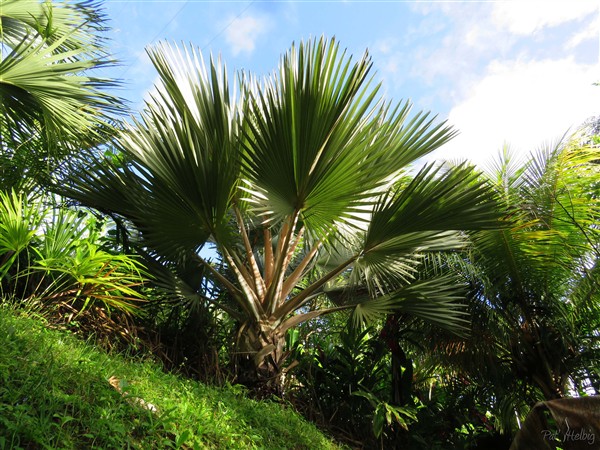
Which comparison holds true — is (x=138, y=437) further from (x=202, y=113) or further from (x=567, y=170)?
(x=567, y=170)

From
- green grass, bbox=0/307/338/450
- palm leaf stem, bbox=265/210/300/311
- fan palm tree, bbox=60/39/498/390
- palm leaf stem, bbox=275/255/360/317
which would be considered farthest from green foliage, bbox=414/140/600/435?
green grass, bbox=0/307/338/450

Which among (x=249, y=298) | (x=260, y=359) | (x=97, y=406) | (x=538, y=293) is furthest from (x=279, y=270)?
(x=538, y=293)

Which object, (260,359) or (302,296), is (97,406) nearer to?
(260,359)

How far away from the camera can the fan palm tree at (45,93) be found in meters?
3.89

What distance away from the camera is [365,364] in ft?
19.6

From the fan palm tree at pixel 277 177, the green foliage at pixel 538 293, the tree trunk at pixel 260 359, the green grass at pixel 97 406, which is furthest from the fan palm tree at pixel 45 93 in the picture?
the green foliage at pixel 538 293

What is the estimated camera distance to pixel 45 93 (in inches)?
158

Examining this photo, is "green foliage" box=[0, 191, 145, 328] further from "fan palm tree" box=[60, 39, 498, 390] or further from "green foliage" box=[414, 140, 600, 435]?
"green foliage" box=[414, 140, 600, 435]

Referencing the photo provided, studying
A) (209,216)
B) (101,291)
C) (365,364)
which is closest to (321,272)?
(365,364)

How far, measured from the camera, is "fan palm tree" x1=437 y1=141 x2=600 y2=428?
18.9ft

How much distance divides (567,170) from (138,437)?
5.71m

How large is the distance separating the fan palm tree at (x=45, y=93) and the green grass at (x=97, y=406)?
1698mm

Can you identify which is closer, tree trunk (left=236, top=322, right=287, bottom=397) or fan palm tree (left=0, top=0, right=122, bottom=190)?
fan palm tree (left=0, top=0, right=122, bottom=190)

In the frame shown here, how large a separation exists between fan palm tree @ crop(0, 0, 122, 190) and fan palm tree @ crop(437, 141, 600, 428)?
14.3 ft
